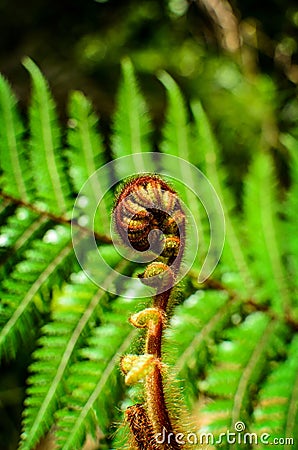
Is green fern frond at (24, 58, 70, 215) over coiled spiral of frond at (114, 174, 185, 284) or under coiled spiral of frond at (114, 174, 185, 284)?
over

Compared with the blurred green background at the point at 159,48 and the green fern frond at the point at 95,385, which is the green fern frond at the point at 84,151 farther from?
the blurred green background at the point at 159,48

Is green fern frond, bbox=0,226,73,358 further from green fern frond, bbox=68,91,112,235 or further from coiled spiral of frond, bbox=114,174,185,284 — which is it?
coiled spiral of frond, bbox=114,174,185,284

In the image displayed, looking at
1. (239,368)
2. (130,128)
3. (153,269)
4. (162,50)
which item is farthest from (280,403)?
(162,50)

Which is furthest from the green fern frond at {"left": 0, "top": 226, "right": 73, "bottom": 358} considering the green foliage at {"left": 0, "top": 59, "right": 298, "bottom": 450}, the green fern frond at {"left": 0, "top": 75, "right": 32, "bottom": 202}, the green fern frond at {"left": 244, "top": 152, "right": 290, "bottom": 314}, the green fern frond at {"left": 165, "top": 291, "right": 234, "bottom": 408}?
the green fern frond at {"left": 244, "top": 152, "right": 290, "bottom": 314}

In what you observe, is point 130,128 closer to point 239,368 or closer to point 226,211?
point 226,211

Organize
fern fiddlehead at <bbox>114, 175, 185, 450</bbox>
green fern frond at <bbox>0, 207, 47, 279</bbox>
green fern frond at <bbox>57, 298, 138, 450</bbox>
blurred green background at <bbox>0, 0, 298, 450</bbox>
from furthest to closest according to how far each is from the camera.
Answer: blurred green background at <bbox>0, 0, 298, 450</bbox>
green fern frond at <bbox>0, 207, 47, 279</bbox>
green fern frond at <bbox>57, 298, 138, 450</bbox>
fern fiddlehead at <bbox>114, 175, 185, 450</bbox>

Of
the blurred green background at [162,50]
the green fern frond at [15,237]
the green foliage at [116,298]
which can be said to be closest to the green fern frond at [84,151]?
the green foliage at [116,298]

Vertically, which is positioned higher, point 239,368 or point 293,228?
point 293,228

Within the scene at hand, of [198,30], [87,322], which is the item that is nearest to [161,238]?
[87,322]
